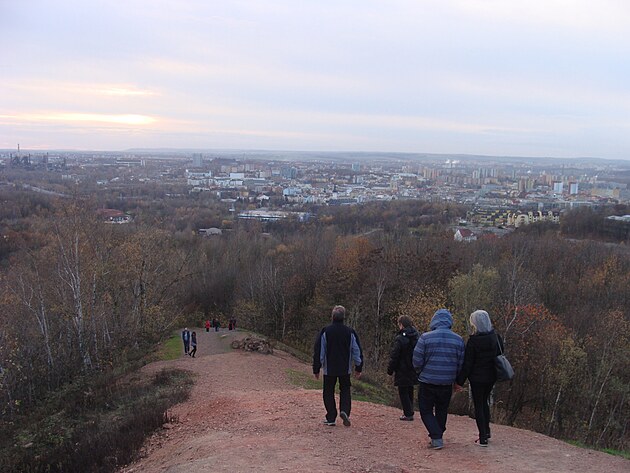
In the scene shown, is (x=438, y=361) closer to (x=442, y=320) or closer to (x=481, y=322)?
(x=442, y=320)

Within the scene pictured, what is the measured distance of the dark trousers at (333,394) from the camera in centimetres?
782

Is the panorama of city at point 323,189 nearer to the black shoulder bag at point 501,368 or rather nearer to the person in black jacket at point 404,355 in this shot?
the person in black jacket at point 404,355

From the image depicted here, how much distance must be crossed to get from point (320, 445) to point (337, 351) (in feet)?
4.21

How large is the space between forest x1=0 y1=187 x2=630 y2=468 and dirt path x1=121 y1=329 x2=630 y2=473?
4067mm

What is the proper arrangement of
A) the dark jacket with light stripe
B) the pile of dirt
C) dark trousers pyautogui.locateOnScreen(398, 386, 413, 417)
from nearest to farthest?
the dark jacket with light stripe, dark trousers pyautogui.locateOnScreen(398, 386, 413, 417), the pile of dirt

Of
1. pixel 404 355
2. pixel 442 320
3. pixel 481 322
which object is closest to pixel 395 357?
pixel 404 355

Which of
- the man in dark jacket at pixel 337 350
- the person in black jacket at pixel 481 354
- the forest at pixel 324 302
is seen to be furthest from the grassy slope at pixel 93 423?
the person in black jacket at pixel 481 354

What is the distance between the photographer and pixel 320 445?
7.40 metres

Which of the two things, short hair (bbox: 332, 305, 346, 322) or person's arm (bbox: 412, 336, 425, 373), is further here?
short hair (bbox: 332, 305, 346, 322)

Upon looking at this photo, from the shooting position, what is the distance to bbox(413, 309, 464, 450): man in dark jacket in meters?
6.88

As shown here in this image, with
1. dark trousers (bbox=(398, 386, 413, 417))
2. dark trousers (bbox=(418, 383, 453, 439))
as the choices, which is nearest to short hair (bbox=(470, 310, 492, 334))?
dark trousers (bbox=(418, 383, 453, 439))

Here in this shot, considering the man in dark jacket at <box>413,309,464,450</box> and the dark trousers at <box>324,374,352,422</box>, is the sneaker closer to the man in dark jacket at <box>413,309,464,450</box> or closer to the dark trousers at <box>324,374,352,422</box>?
the man in dark jacket at <box>413,309,464,450</box>

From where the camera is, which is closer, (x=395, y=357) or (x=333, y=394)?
(x=395, y=357)

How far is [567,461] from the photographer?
24.2 ft
